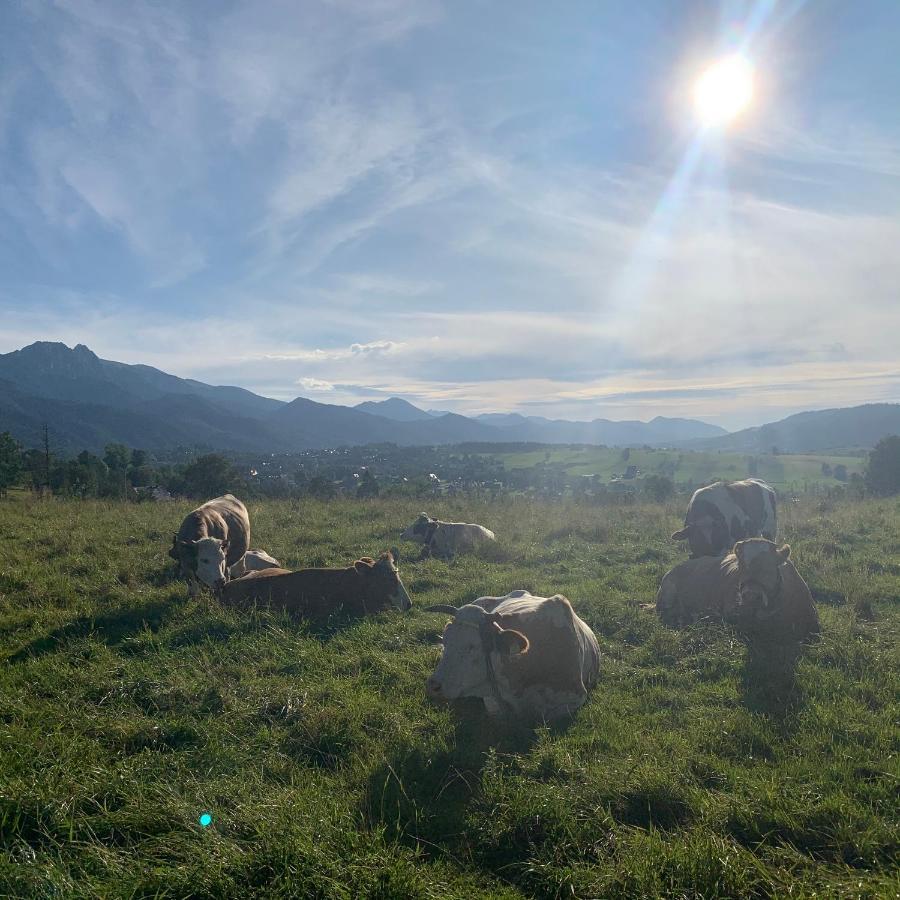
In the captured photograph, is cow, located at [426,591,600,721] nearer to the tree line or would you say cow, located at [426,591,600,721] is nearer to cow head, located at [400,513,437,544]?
cow head, located at [400,513,437,544]

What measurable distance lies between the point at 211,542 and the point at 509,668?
644cm

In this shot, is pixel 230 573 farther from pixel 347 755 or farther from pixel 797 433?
pixel 797 433

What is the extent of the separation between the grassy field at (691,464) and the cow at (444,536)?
3578 centimetres

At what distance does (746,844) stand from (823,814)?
2.33ft

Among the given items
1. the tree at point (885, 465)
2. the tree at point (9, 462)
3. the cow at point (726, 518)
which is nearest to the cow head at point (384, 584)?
the cow at point (726, 518)

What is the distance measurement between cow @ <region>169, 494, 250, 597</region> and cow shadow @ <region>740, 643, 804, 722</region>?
821 cm

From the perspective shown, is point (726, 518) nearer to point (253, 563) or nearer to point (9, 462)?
point (253, 563)

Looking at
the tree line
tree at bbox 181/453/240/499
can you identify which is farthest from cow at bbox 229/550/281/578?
tree at bbox 181/453/240/499

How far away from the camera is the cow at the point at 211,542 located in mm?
10484

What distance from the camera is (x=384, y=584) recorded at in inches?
402

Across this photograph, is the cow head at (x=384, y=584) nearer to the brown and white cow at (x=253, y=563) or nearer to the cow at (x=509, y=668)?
the brown and white cow at (x=253, y=563)

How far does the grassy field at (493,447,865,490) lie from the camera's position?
5262 cm

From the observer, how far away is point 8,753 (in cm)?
495

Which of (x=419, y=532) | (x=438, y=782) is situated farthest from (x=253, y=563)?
(x=438, y=782)
